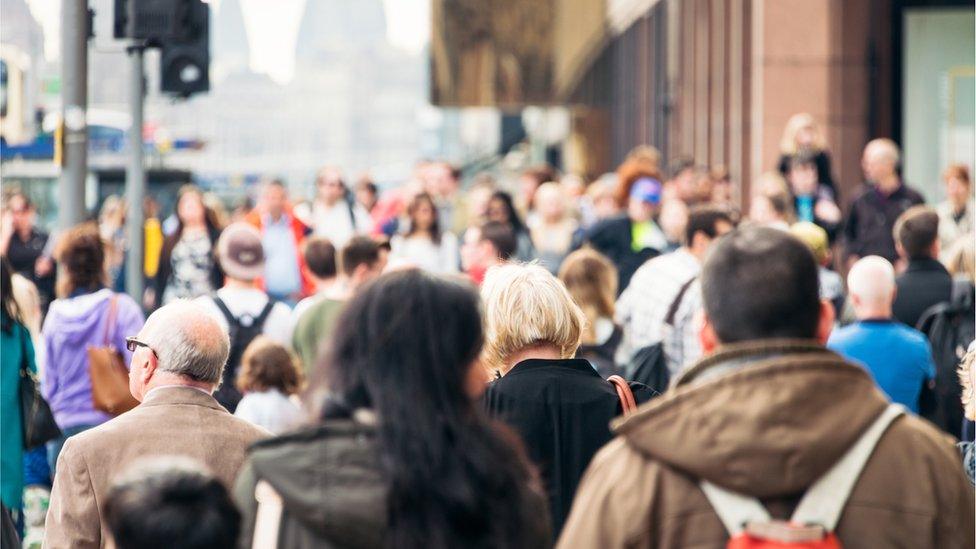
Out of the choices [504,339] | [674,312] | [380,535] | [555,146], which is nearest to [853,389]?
[380,535]

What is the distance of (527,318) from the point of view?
529 cm

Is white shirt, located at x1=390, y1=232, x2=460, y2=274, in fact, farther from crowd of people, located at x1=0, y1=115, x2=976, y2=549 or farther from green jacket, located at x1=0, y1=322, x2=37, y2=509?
green jacket, located at x1=0, y1=322, x2=37, y2=509

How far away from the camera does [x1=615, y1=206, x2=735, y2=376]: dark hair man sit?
29.9ft

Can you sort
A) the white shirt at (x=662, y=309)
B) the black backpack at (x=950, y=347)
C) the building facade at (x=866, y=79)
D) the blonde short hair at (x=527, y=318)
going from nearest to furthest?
1. the blonde short hair at (x=527, y=318)
2. the black backpack at (x=950, y=347)
3. the white shirt at (x=662, y=309)
4. the building facade at (x=866, y=79)

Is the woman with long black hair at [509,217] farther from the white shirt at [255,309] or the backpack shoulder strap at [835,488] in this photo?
the backpack shoulder strap at [835,488]

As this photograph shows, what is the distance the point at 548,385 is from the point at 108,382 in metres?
4.20

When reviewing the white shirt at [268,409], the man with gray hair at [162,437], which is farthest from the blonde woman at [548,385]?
the white shirt at [268,409]

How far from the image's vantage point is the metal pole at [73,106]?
11.8 meters

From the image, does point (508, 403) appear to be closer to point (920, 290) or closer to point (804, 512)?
point (804, 512)

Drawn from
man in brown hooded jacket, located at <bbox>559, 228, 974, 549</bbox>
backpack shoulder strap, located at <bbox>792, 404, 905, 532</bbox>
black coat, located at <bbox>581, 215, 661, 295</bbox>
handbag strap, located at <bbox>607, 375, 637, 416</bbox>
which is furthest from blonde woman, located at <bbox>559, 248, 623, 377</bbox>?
backpack shoulder strap, located at <bbox>792, 404, 905, 532</bbox>

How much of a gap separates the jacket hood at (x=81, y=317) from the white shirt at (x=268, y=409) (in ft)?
5.42

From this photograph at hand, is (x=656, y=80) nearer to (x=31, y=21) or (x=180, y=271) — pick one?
(x=31, y=21)

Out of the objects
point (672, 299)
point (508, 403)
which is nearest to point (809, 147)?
point (672, 299)

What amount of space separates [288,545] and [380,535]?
207 mm
